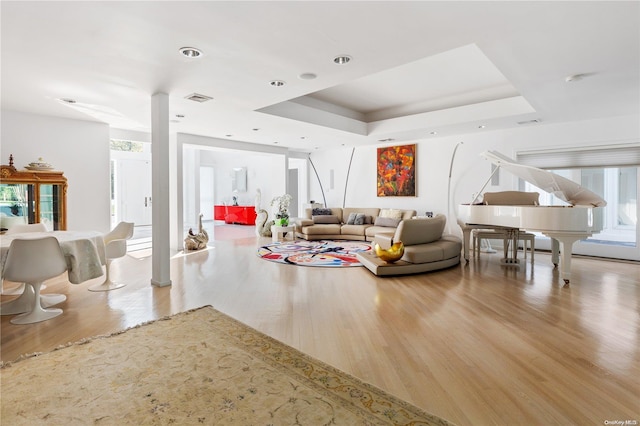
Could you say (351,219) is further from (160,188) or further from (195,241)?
(160,188)

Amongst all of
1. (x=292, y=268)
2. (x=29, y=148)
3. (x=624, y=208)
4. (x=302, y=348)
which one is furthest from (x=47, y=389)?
(x=624, y=208)

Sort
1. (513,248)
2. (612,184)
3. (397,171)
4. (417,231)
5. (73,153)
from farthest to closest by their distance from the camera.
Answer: (397,171), (612,184), (73,153), (513,248), (417,231)

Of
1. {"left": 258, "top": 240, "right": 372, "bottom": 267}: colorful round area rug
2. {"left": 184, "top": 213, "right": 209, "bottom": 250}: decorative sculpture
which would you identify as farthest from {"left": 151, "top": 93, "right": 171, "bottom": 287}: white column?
{"left": 184, "top": 213, "right": 209, "bottom": 250}: decorative sculpture

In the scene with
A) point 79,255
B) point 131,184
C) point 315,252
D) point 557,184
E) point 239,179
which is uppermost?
point 239,179

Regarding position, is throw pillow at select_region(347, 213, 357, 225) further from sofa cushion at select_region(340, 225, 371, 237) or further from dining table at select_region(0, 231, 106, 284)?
dining table at select_region(0, 231, 106, 284)

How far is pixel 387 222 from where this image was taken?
8609mm

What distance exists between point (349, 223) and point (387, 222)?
1104mm

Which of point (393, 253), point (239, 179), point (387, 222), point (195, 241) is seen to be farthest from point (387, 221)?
point (239, 179)

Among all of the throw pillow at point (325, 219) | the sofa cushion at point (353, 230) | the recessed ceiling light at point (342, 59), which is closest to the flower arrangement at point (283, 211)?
the throw pillow at point (325, 219)

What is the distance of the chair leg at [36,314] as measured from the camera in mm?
3389

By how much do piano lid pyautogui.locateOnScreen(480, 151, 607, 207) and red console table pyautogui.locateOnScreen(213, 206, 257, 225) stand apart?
9453 millimetres

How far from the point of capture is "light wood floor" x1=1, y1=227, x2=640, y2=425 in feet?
6.86

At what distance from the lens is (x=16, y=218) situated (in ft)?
17.9

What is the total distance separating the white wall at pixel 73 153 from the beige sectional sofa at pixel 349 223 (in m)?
4.63
